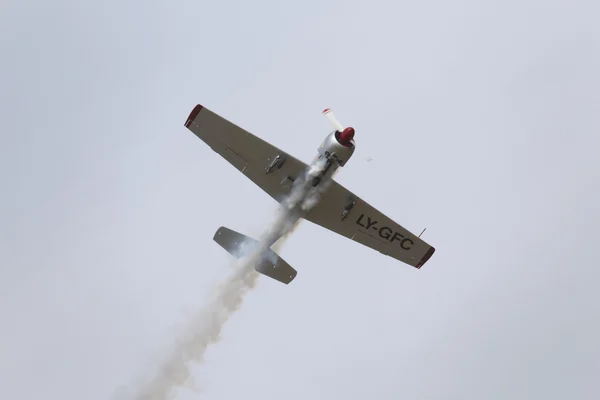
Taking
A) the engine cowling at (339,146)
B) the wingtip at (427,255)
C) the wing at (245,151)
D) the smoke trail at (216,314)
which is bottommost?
the smoke trail at (216,314)

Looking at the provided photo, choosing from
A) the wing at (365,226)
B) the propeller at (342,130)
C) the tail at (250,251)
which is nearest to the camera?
the propeller at (342,130)

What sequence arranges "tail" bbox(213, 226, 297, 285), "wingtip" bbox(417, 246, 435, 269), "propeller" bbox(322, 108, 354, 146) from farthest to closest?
1. "wingtip" bbox(417, 246, 435, 269)
2. "tail" bbox(213, 226, 297, 285)
3. "propeller" bbox(322, 108, 354, 146)

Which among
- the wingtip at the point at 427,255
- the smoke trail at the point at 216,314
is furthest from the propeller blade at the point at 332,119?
the wingtip at the point at 427,255

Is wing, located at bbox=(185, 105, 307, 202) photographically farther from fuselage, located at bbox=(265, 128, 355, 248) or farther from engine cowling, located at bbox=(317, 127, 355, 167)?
engine cowling, located at bbox=(317, 127, 355, 167)

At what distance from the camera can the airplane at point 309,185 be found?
40.8 meters

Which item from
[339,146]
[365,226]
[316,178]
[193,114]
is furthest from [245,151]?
[365,226]

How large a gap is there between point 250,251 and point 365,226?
465 centimetres

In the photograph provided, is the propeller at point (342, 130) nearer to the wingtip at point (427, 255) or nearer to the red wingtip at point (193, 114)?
the red wingtip at point (193, 114)

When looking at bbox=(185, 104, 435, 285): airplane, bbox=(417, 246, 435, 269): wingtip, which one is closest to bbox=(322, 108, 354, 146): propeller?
bbox=(185, 104, 435, 285): airplane

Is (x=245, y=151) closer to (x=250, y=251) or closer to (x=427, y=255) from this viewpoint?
(x=250, y=251)

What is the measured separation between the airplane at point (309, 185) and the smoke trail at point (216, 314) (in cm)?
33

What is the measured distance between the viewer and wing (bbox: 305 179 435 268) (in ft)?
142

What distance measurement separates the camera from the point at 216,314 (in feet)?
149

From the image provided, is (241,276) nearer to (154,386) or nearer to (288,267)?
(288,267)
